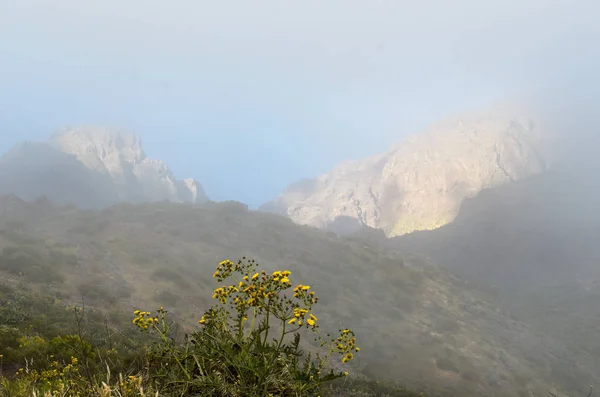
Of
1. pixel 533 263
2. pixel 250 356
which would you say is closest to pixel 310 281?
pixel 250 356

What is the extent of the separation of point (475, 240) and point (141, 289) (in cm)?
17548

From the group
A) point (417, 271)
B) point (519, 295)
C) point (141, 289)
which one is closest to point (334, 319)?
point (141, 289)

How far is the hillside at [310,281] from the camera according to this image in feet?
199

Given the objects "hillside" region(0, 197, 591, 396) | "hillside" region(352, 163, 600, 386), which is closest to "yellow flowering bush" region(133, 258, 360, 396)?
"hillside" region(0, 197, 591, 396)

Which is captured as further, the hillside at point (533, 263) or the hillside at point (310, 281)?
the hillside at point (533, 263)

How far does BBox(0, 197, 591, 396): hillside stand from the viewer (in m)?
60.6

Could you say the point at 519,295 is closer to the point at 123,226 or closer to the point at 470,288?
the point at 470,288

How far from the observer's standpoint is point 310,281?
9588 centimetres

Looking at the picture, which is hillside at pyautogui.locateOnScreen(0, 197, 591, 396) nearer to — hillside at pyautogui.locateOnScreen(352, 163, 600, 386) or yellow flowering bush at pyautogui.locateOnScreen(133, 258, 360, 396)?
hillside at pyautogui.locateOnScreen(352, 163, 600, 386)

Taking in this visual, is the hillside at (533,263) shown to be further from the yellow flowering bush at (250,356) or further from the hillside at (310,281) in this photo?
the yellow flowering bush at (250,356)

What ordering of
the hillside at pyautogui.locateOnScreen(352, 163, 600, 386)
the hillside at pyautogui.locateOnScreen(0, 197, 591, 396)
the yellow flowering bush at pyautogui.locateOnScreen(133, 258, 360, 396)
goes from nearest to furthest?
the yellow flowering bush at pyautogui.locateOnScreen(133, 258, 360, 396) → the hillside at pyautogui.locateOnScreen(0, 197, 591, 396) → the hillside at pyautogui.locateOnScreen(352, 163, 600, 386)

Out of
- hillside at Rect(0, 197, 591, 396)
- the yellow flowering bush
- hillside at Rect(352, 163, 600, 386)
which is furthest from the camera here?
hillside at Rect(352, 163, 600, 386)

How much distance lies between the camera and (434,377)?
59938 millimetres

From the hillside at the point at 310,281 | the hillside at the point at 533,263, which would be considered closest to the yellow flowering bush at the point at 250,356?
the hillside at the point at 310,281
